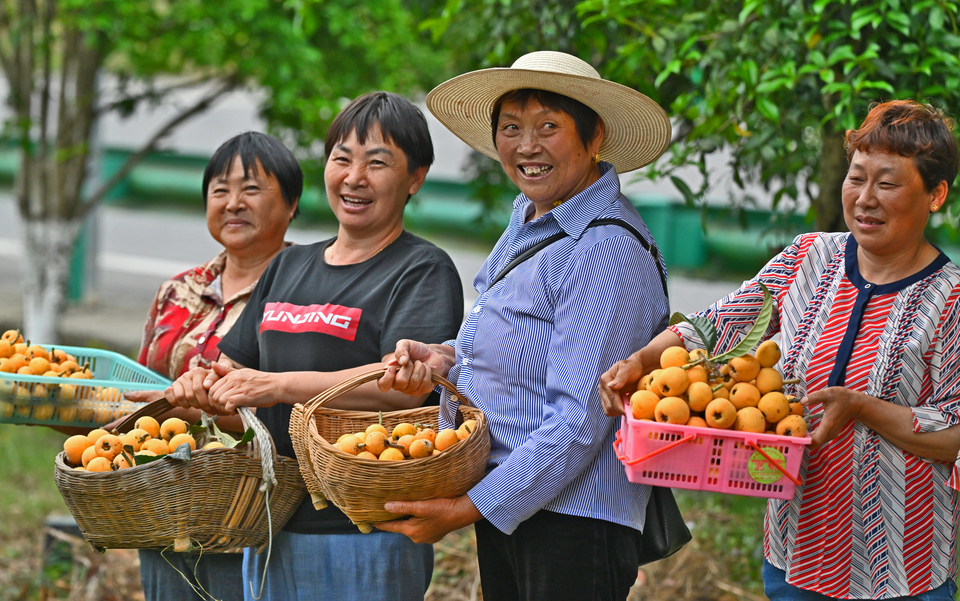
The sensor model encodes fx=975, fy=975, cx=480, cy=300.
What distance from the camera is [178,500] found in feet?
7.57

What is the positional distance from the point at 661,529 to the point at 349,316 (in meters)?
0.94

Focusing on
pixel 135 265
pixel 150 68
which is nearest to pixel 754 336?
pixel 150 68

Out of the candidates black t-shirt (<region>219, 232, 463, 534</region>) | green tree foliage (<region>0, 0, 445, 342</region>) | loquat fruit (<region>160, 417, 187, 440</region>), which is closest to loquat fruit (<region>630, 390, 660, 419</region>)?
black t-shirt (<region>219, 232, 463, 534</region>)

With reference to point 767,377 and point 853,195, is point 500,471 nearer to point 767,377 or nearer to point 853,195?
point 767,377

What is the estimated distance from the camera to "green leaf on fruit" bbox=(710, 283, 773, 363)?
6.77 feet

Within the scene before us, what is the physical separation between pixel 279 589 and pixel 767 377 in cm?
142

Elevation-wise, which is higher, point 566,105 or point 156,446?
point 566,105

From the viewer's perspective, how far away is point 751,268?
24.7ft

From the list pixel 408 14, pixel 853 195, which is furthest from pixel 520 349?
pixel 408 14

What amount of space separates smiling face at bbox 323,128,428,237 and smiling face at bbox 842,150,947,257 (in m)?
1.17

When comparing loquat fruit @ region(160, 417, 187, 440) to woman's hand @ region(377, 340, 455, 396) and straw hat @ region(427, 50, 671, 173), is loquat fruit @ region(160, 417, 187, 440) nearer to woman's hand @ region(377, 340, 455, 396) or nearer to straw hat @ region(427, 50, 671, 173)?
woman's hand @ region(377, 340, 455, 396)

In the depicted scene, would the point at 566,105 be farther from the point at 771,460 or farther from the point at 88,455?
the point at 88,455

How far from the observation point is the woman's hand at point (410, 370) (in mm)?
2287

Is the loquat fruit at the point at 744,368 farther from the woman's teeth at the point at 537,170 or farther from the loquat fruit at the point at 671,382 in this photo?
the woman's teeth at the point at 537,170
